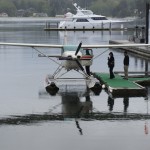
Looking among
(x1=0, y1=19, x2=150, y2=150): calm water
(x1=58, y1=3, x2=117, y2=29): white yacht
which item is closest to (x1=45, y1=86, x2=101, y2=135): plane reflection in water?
(x1=0, y1=19, x2=150, y2=150): calm water

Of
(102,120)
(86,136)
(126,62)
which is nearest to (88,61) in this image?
(126,62)

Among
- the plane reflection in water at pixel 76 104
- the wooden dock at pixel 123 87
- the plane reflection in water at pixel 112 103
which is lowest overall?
the plane reflection in water at pixel 76 104

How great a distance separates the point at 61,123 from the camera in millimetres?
13828

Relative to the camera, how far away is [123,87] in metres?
18.3

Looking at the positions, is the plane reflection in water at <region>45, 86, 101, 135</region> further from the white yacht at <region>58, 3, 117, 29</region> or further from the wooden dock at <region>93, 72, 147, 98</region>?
the white yacht at <region>58, 3, 117, 29</region>

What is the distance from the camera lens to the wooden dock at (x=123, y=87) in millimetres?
17922

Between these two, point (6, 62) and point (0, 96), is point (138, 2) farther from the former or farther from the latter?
point (0, 96)

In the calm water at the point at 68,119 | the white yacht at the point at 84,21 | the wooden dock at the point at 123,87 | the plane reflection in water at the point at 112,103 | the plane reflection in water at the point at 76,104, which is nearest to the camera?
the calm water at the point at 68,119

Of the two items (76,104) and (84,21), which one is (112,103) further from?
(84,21)

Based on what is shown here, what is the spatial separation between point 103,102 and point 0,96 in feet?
12.3

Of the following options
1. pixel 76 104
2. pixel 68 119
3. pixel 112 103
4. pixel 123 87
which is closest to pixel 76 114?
pixel 68 119

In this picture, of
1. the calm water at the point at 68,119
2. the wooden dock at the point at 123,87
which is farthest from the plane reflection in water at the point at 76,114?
the wooden dock at the point at 123,87

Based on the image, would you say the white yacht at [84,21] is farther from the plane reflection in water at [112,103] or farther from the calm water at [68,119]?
the plane reflection in water at [112,103]

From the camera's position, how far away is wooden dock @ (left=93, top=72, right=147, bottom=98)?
1792cm
